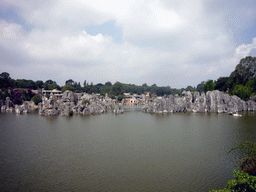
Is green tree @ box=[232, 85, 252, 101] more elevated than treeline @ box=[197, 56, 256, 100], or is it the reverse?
treeline @ box=[197, 56, 256, 100]

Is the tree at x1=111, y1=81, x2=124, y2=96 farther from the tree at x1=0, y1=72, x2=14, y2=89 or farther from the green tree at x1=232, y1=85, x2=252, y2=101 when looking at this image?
the green tree at x1=232, y1=85, x2=252, y2=101

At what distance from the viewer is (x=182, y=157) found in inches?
493

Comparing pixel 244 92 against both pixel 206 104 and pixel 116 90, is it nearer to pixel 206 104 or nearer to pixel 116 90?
pixel 206 104

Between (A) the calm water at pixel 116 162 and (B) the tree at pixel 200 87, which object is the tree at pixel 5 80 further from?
(B) the tree at pixel 200 87

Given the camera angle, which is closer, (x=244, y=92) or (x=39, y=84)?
(x=244, y=92)

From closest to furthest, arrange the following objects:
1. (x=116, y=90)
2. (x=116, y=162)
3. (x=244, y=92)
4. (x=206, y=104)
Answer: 1. (x=116, y=162)
2. (x=206, y=104)
3. (x=244, y=92)
4. (x=116, y=90)

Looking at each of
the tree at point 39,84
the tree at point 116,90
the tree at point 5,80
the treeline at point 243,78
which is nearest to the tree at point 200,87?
the treeline at point 243,78

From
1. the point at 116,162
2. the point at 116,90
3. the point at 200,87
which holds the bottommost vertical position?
the point at 116,162

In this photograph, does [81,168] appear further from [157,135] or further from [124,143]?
[157,135]

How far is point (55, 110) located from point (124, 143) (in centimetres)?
2535

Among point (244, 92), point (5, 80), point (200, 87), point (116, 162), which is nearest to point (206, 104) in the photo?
point (244, 92)

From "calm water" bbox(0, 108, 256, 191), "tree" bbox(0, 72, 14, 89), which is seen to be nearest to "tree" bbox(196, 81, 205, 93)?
"calm water" bbox(0, 108, 256, 191)

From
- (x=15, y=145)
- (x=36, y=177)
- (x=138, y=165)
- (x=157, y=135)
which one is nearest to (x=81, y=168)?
(x=36, y=177)

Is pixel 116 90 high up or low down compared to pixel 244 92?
up
